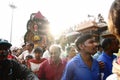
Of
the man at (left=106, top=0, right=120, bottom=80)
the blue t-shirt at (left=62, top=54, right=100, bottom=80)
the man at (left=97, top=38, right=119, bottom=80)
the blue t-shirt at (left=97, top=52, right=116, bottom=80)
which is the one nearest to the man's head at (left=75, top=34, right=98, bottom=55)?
the blue t-shirt at (left=62, top=54, right=100, bottom=80)

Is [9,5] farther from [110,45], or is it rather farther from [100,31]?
[110,45]

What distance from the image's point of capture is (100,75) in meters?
4.85

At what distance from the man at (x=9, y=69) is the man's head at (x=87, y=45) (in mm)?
1089

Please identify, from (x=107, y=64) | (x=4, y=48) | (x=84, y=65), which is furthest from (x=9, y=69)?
(x=107, y=64)

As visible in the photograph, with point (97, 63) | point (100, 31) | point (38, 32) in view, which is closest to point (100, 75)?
point (97, 63)

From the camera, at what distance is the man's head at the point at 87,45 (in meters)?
4.90

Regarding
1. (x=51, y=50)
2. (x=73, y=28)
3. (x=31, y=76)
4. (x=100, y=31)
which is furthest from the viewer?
(x=73, y=28)

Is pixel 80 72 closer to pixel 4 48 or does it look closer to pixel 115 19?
pixel 4 48

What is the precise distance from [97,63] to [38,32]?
10.0 m

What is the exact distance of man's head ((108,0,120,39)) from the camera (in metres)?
1.53

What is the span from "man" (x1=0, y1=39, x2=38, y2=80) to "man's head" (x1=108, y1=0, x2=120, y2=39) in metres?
2.72

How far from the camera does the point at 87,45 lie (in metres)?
4.94

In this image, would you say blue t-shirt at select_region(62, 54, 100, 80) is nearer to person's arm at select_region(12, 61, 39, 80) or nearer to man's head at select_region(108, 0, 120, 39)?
person's arm at select_region(12, 61, 39, 80)

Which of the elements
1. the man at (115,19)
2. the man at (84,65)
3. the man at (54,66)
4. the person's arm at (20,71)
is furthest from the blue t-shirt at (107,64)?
the man at (115,19)
